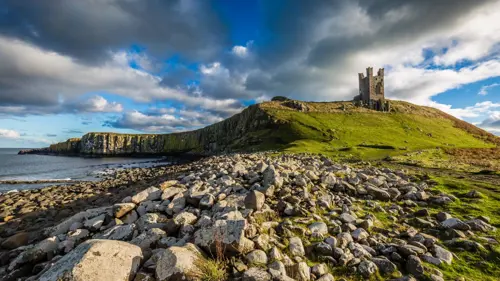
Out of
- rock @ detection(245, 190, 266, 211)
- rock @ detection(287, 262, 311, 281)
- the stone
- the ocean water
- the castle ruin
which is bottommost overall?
the ocean water

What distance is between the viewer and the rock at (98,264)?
4.76m

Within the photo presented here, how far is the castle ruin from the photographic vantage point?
139 meters

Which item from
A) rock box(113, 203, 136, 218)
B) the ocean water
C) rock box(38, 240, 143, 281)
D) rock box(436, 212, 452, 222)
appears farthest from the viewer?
the ocean water

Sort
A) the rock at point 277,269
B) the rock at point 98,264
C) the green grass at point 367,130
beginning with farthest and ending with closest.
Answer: the green grass at point 367,130 < the rock at point 277,269 < the rock at point 98,264

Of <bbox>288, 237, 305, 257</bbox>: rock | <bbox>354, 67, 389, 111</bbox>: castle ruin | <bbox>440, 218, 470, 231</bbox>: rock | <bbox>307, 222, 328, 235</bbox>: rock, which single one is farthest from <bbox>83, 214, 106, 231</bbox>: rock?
<bbox>354, 67, 389, 111</bbox>: castle ruin

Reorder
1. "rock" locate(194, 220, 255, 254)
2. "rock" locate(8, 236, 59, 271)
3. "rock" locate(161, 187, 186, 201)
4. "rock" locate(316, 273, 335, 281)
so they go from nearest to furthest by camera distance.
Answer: "rock" locate(316, 273, 335, 281), "rock" locate(194, 220, 255, 254), "rock" locate(8, 236, 59, 271), "rock" locate(161, 187, 186, 201)

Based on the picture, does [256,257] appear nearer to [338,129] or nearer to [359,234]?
[359,234]

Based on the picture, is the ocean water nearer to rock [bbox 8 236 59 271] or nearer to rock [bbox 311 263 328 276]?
rock [bbox 8 236 59 271]

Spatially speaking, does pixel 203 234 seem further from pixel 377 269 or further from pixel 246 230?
pixel 377 269

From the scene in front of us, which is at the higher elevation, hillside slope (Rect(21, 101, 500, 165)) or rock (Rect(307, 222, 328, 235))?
hillside slope (Rect(21, 101, 500, 165))

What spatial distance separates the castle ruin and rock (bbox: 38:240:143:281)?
511 ft

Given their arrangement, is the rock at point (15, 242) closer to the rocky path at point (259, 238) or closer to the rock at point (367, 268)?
the rocky path at point (259, 238)

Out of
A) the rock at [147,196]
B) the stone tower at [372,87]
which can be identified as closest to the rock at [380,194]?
the rock at [147,196]

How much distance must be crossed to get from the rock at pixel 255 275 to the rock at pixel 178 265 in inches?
40.0
